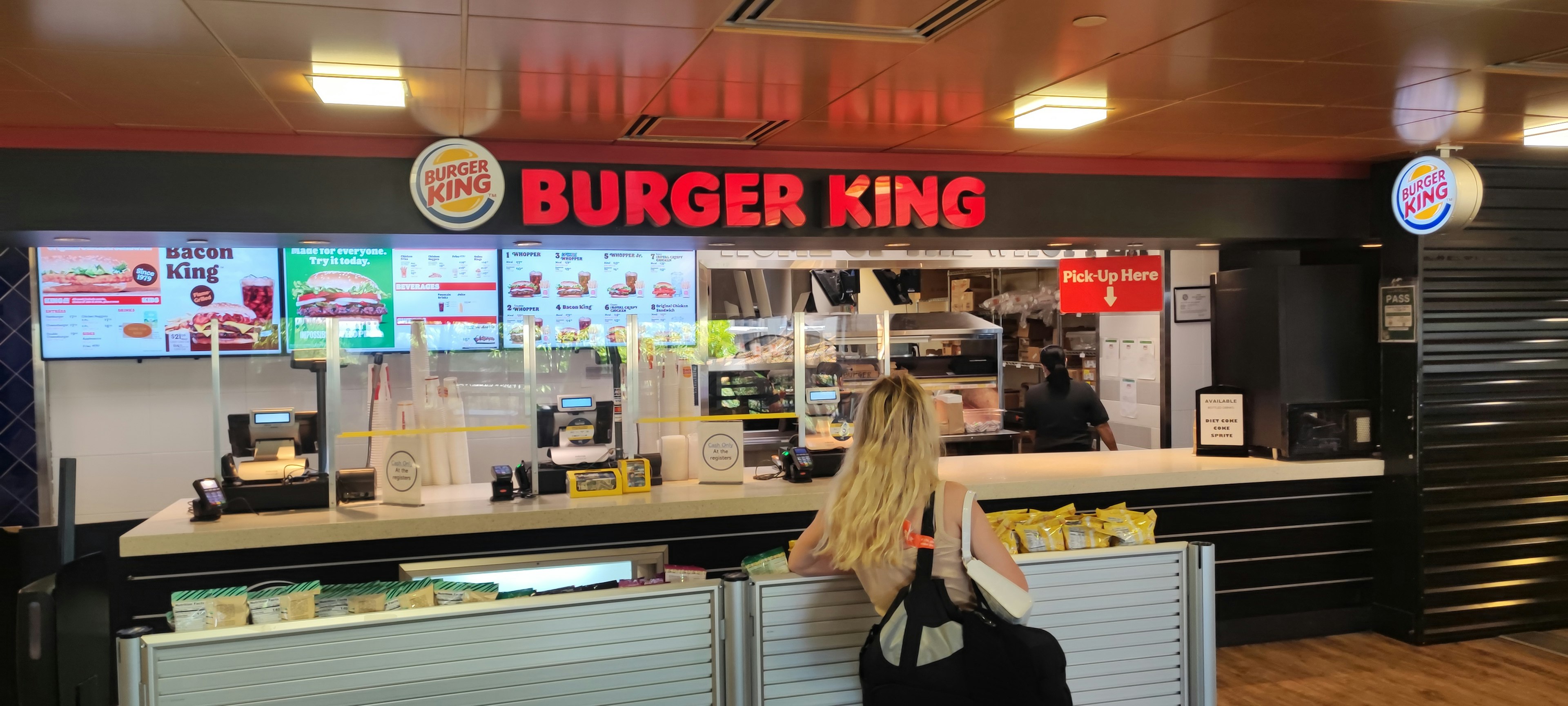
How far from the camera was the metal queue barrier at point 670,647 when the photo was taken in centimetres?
244

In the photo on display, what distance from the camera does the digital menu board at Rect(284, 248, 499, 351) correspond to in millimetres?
6070

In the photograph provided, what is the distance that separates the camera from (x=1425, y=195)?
509 cm

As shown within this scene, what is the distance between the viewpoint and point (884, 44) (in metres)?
3.15

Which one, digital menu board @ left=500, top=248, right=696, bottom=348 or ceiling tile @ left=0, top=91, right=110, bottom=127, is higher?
ceiling tile @ left=0, top=91, right=110, bottom=127

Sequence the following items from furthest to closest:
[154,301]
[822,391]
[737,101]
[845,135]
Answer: [154,301]
[822,391]
[845,135]
[737,101]

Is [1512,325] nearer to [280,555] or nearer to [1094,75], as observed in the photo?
[1094,75]

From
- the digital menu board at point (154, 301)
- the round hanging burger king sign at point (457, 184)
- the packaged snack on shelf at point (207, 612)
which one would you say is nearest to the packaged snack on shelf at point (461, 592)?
the packaged snack on shelf at point (207, 612)

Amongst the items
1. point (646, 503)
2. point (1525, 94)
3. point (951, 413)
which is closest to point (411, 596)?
point (646, 503)

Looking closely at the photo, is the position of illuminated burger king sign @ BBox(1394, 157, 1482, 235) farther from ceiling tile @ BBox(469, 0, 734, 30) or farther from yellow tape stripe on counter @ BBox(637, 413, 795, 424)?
ceiling tile @ BBox(469, 0, 734, 30)

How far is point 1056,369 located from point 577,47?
4508 mm

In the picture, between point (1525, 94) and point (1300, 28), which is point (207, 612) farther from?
point (1525, 94)

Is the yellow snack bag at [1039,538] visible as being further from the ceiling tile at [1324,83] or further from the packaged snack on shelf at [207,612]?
the packaged snack on shelf at [207,612]

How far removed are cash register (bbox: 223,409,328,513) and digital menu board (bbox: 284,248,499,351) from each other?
1526mm

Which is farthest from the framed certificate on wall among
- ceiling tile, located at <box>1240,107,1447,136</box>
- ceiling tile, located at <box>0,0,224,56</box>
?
ceiling tile, located at <box>0,0,224,56</box>
